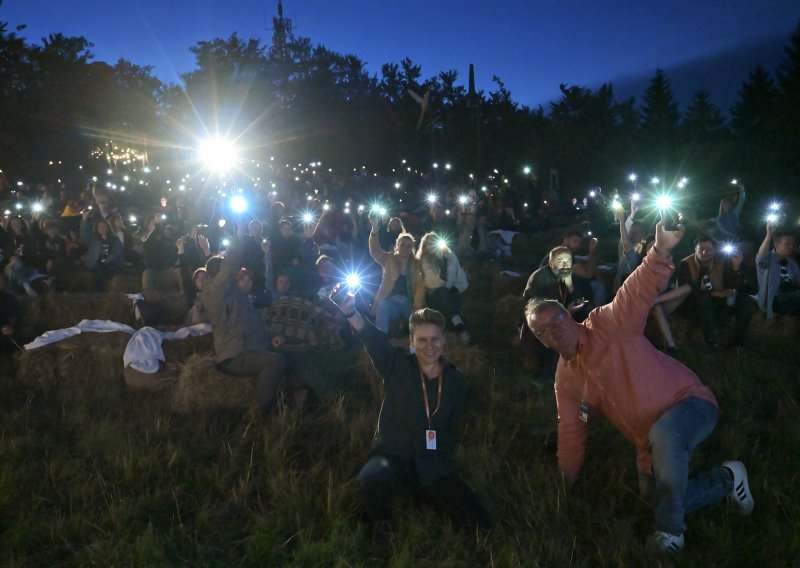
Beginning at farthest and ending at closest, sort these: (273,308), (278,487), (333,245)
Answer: (333,245) → (273,308) → (278,487)

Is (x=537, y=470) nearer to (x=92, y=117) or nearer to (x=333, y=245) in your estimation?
(x=333, y=245)

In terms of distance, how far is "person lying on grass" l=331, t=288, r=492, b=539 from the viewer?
3.49 meters

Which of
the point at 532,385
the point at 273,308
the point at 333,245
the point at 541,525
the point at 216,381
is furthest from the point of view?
the point at 333,245

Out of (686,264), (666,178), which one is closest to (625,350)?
(686,264)

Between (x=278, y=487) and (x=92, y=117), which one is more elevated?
(x=92, y=117)

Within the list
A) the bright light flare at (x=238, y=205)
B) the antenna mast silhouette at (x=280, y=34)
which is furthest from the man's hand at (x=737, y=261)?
the antenna mast silhouette at (x=280, y=34)

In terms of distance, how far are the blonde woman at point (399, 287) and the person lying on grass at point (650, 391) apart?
3.57m

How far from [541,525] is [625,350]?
1.17 meters

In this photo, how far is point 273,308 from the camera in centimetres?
697

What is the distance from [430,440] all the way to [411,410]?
0.72 ft

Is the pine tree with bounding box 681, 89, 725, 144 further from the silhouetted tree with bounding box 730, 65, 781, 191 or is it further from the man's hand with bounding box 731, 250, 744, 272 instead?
the man's hand with bounding box 731, 250, 744, 272

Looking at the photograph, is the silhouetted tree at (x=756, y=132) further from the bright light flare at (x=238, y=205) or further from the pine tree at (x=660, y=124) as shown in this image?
the bright light flare at (x=238, y=205)

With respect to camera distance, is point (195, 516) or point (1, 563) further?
point (195, 516)

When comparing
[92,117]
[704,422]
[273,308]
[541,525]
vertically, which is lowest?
[541,525]
